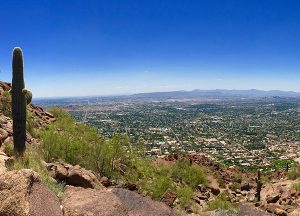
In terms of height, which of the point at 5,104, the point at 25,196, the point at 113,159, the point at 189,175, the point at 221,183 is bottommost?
the point at 221,183

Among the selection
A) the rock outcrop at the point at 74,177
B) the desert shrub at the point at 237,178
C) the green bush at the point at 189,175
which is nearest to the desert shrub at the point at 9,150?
the rock outcrop at the point at 74,177

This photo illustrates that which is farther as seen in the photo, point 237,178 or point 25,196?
point 237,178

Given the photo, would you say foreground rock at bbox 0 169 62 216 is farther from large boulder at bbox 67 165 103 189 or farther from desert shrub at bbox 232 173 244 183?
desert shrub at bbox 232 173 244 183

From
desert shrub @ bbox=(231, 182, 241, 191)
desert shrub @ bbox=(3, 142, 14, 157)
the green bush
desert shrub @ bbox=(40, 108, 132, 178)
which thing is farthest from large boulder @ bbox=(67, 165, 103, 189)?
desert shrub @ bbox=(231, 182, 241, 191)

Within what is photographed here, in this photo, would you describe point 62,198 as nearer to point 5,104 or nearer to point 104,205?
point 104,205

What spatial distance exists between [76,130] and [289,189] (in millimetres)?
13648

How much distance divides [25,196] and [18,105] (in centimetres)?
805

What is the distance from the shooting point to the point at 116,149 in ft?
70.4

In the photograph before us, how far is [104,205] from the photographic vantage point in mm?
10227

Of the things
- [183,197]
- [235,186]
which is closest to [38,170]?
[183,197]

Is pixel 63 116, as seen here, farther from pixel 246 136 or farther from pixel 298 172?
pixel 246 136

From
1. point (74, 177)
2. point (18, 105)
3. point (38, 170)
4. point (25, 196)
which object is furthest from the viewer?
point (18, 105)

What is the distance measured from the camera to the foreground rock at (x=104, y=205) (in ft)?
32.0

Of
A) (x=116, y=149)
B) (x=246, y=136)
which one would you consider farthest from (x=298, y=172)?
(x=246, y=136)
